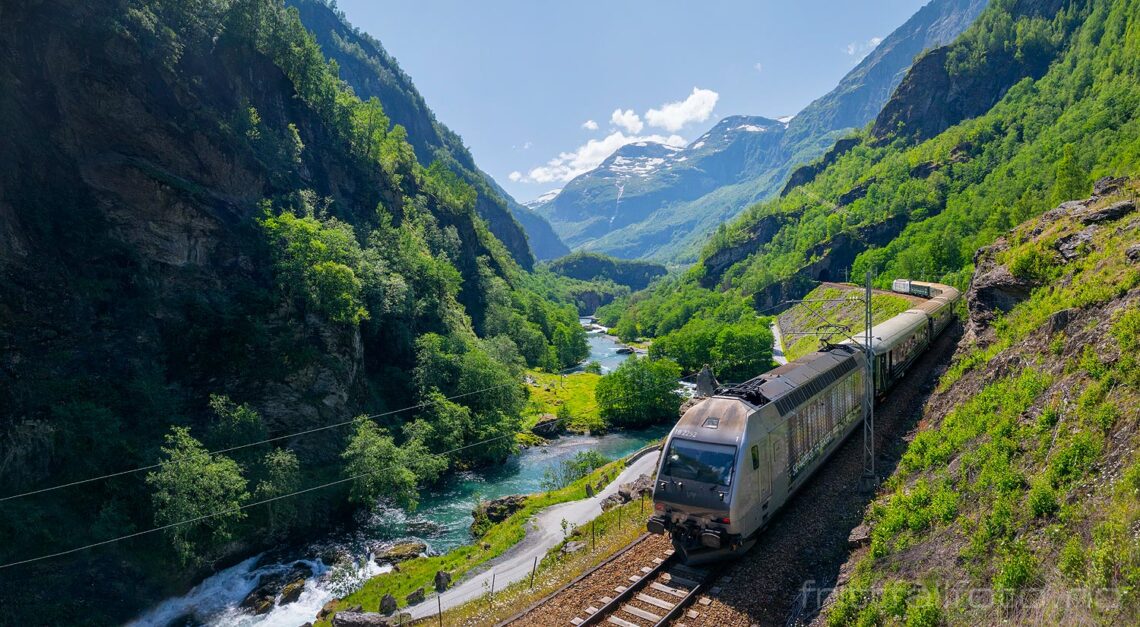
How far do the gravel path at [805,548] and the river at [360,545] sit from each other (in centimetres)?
2429

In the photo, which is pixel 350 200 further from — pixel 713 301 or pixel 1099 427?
pixel 713 301

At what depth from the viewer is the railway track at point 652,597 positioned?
48.9ft

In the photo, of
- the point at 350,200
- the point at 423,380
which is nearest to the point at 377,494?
the point at 423,380

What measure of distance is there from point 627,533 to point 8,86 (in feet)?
163

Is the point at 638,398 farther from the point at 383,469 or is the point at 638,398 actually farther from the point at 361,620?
the point at 361,620

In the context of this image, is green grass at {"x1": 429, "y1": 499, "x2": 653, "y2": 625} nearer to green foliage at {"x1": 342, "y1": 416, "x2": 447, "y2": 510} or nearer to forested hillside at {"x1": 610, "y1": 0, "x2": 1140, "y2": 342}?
green foliage at {"x1": 342, "y1": 416, "x2": 447, "y2": 510}

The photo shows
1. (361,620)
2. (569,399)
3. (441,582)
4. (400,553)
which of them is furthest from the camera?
(569,399)

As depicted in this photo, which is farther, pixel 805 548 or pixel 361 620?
pixel 361 620

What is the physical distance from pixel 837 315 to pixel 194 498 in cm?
7480

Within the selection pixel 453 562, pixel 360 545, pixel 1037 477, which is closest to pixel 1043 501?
pixel 1037 477

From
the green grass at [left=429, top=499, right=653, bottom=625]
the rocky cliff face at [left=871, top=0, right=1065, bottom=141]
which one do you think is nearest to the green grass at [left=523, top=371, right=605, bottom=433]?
the green grass at [left=429, top=499, right=653, bottom=625]

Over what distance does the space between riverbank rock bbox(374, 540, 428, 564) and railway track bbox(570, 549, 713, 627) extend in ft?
77.7

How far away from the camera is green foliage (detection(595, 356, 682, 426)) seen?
6838 centimetres

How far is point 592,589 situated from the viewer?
1683cm
